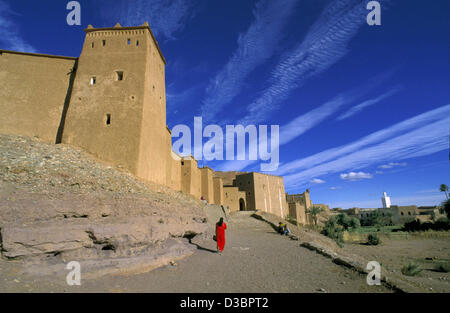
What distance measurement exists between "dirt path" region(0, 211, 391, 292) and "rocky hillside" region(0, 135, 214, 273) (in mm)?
425

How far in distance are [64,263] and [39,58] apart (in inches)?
504

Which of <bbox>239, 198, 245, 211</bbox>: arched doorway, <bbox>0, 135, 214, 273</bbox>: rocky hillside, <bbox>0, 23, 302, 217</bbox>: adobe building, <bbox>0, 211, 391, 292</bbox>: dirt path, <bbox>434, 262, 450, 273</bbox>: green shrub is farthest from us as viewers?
<bbox>239, 198, 245, 211</bbox>: arched doorway

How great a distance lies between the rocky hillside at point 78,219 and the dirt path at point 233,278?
0.42 meters

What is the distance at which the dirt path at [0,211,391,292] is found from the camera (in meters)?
4.00

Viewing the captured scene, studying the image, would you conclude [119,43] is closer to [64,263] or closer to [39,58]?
[39,58]

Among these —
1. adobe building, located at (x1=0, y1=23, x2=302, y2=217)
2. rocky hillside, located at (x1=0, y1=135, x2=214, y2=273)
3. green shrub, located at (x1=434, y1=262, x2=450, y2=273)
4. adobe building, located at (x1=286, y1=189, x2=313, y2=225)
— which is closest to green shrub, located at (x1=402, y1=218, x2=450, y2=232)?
adobe building, located at (x1=286, y1=189, x2=313, y2=225)

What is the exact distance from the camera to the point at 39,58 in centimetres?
1230

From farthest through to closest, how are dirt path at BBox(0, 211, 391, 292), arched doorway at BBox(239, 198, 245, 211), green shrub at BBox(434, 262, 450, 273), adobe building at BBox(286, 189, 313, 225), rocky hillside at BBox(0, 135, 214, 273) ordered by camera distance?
adobe building at BBox(286, 189, 313, 225)
arched doorway at BBox(239, 198, 245, 211)
green shrub at BBox(434, 262, 450, 273)
rocky hillside at BBox(0, 135, 214, 273)
dirt path at BBox(0, 211, 391, 292)

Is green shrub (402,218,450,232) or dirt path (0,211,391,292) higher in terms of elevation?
dirt path (0,211,391,292)

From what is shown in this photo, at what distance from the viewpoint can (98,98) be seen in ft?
37.1

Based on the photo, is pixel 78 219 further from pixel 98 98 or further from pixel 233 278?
pixel 98 98

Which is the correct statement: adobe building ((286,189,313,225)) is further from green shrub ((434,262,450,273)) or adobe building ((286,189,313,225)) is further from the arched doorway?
green shrub ((434,262,450,273))

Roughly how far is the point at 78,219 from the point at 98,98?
8170mm
